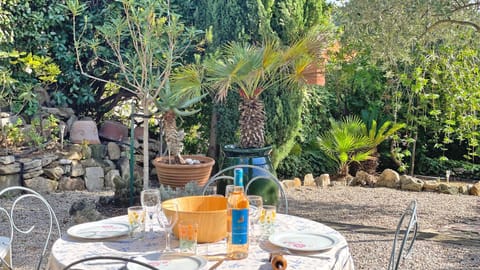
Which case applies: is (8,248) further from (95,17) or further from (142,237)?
(95,17)

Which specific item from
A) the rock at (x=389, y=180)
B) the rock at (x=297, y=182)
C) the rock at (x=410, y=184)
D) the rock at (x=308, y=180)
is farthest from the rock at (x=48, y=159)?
the rock at (x=410, y=184)

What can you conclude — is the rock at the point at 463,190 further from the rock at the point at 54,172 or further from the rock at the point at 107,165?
the rock at the point at 54,172

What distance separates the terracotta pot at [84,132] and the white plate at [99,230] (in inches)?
167

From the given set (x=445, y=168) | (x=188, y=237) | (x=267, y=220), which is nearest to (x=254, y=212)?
(x=267, y=220)

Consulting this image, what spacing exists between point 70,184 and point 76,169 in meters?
0.18

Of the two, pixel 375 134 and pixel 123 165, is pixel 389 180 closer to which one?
pixel 375 134

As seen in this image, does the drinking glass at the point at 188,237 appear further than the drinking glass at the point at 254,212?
No

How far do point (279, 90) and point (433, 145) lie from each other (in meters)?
2.98

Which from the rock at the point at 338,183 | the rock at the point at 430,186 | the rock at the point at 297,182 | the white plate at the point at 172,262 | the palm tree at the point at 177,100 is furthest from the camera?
the rock at the point at 338,183

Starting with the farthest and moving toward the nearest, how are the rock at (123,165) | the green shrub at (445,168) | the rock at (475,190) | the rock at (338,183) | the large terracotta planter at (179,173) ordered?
the green shrub at (445,168) → the rock at (338,183) → the rock at (475,190) → the rock at (123,165) → the large terracotta planter at (179,173)

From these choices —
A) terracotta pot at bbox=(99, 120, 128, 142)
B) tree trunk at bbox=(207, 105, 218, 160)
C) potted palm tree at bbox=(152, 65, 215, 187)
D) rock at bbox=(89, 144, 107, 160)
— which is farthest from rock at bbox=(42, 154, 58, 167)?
tree trunk at bbox=(207, 105, 218, 160)

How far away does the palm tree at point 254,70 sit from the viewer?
14.5 ft

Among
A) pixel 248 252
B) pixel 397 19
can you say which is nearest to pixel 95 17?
pixel 397 19

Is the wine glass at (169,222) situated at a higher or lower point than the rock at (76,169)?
higher
